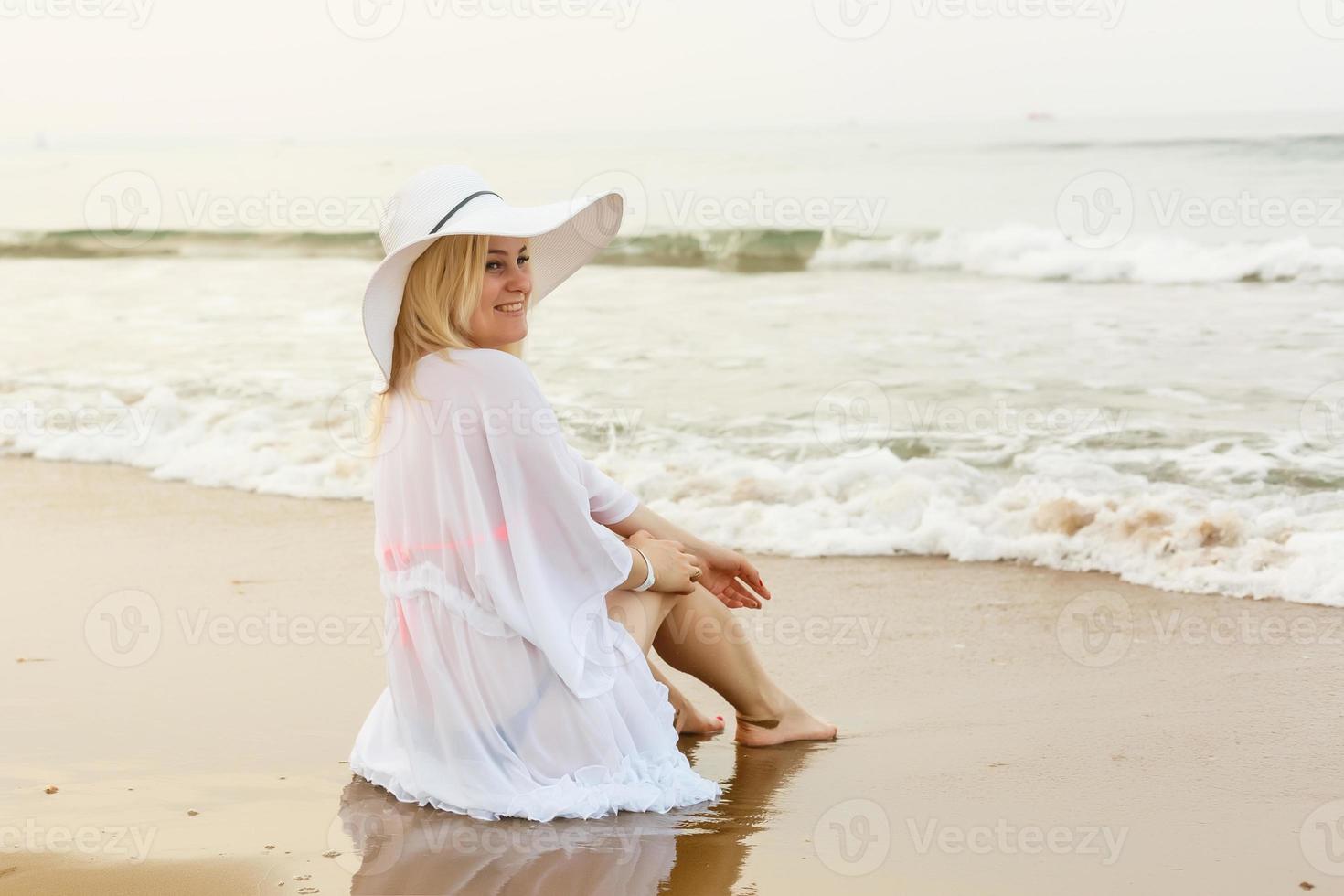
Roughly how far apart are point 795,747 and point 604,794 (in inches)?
27.8

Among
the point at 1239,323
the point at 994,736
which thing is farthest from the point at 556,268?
the point at 1239,323

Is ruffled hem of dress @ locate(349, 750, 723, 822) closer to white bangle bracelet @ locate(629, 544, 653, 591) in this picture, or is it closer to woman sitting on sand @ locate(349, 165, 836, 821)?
woman sitting on sand @ locate(349, 165, 836, 821)

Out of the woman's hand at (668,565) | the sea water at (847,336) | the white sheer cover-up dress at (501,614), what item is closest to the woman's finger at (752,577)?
the woman's hand at (668,565)

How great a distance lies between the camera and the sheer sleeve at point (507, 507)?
2.95 m

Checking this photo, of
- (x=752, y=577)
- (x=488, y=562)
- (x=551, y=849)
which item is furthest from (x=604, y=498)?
(x=551, y=849)

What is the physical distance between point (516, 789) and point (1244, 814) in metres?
1.57

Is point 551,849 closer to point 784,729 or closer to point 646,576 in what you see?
point 646,576

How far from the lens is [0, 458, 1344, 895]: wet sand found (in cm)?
278

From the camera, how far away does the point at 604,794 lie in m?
2.99

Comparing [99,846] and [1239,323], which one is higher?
[1239,323]

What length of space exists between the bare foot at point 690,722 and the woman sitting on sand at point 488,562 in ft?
1.45

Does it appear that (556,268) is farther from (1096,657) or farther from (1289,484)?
(1289,484)

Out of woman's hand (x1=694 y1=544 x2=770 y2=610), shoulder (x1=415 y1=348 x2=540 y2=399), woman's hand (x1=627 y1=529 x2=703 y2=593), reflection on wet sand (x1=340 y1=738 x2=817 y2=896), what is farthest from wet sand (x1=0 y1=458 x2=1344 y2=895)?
shoulder (x1=415 y1=348 x2=540 y2=399)

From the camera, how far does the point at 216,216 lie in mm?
18453
